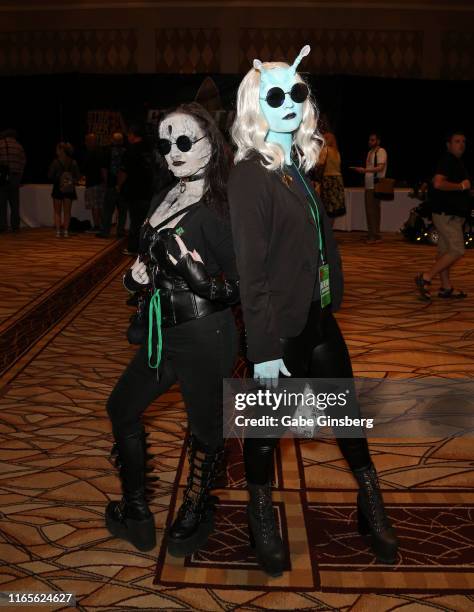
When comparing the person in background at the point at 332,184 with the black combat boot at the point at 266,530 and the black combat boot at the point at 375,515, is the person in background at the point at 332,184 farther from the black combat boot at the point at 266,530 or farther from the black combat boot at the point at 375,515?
the black combat boot at the point at 266,530

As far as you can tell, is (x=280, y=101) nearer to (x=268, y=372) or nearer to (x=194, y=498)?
(x=268, y=372)

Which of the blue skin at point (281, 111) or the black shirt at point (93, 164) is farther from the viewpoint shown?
the black shirt at point (93, 164)

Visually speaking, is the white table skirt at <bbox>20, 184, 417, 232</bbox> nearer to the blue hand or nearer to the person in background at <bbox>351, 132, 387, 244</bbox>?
the person in background at <bbox>351, 132, 387, 244</bbox>

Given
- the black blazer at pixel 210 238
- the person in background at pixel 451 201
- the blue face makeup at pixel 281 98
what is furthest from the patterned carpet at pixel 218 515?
the person in background at pixel 451 201

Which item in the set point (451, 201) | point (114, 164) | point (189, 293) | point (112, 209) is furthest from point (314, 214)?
point (112, 209)

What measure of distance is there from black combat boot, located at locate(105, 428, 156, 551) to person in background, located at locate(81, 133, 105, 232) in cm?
903

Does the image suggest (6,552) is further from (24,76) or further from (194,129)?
(24,76)

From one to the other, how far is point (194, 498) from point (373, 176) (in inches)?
336

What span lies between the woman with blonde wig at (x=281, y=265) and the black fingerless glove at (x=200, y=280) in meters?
0.15

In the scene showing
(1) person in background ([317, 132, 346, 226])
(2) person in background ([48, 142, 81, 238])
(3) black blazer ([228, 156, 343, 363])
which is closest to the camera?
(3) black blazer ([228, 156, 343, 363])

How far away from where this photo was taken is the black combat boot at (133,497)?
2.60 meters

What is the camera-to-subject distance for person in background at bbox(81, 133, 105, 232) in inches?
447

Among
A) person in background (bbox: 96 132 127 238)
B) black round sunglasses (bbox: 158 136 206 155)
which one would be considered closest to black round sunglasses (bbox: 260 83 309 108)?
black round sunglasses (bbox: 158 136 206 155)

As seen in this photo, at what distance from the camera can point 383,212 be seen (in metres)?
12.2
